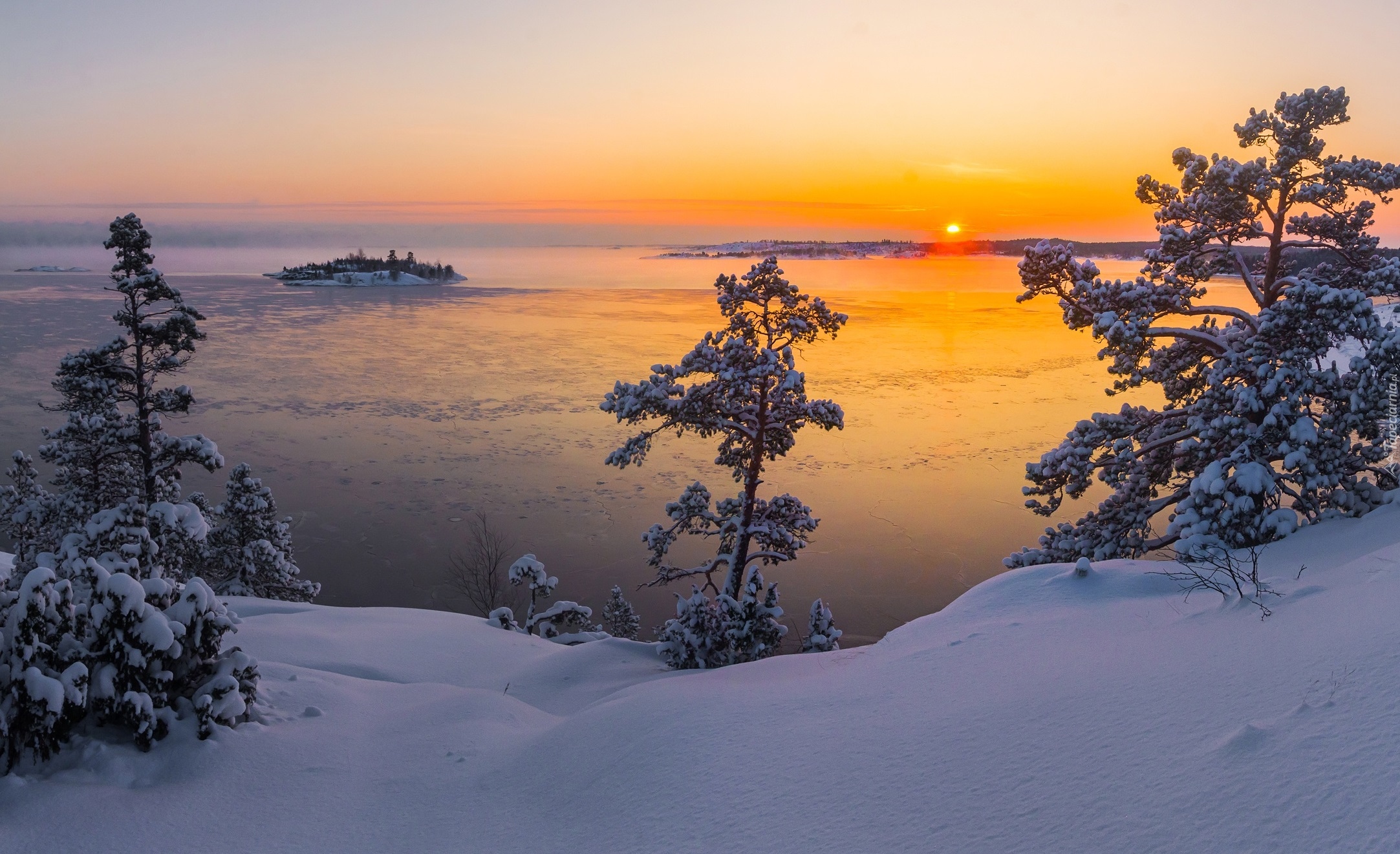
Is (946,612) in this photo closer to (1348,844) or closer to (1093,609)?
(1093,609)

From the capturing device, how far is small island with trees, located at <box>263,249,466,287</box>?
511 feet

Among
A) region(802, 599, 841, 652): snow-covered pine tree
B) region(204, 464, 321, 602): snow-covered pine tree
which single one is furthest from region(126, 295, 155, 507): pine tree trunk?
region(802, 599, 841, 652): snow-covered pine tree

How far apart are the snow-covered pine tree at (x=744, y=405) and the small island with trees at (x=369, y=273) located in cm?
15228

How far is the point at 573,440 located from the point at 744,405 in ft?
80.6

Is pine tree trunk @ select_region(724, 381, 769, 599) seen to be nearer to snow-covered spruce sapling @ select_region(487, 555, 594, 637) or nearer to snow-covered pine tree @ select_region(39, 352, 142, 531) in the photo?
snow-covered spruce sapling @ select_region(487, 555, 594, 637)

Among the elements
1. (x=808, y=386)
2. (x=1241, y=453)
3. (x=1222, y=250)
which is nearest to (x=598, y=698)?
(x=1241, y=453)

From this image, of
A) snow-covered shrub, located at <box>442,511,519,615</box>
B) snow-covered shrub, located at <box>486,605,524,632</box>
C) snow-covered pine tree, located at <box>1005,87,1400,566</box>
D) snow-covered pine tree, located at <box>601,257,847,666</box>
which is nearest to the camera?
snow-covered pine tree, located at <box>1005,87,1400,566</box>

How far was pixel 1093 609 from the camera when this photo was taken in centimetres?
783

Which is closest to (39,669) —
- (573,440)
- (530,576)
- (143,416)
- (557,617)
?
(143,416)

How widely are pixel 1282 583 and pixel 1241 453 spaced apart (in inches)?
200

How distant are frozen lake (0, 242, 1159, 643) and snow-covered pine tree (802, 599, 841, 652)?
408 inches

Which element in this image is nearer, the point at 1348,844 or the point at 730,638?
the point at 1348,844

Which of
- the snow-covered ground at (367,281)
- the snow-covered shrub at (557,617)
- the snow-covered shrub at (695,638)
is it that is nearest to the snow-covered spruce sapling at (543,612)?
the snow-covered shrub at (557,617)

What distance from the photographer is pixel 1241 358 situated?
11945 mm
